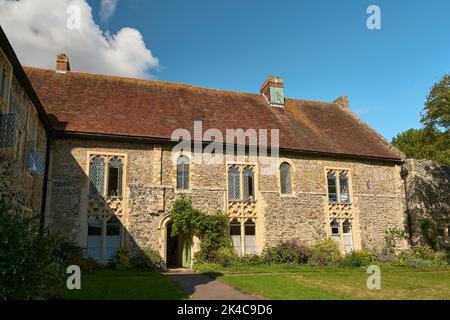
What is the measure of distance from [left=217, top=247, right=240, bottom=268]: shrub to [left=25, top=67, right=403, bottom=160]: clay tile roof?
218 inches

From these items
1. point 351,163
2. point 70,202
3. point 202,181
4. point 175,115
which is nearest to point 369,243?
point 351,163

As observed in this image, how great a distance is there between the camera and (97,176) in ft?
53.2

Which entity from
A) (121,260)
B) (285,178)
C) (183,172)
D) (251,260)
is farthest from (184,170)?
(285,178)

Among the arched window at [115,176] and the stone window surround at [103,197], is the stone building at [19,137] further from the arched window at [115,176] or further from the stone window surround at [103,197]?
the arched window at [115,176]

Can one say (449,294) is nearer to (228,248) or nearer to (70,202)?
(228,248)

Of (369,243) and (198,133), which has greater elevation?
(198,133)

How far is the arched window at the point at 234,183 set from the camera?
18.0 metres

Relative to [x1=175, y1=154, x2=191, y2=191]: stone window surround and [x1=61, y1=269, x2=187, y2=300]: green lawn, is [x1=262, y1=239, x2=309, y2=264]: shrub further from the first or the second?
[x1=61, y1=269, x2=187, y2=300]: green lawn

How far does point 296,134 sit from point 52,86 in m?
12.5

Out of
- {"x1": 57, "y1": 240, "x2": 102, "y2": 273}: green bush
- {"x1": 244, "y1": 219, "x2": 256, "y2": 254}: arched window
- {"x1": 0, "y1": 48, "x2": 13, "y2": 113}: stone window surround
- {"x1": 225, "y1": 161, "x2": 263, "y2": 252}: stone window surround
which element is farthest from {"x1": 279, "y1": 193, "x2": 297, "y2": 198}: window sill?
{"x1": 0, "y1": 48, "x2": 13, "y2": 113}: stone window surround

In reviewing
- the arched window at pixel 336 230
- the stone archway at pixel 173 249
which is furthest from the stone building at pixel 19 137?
the arched window at pixel 336 230

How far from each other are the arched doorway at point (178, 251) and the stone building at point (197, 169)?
0.25 ft

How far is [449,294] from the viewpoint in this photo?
9.77m

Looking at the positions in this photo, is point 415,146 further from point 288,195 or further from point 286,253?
point 286,253
